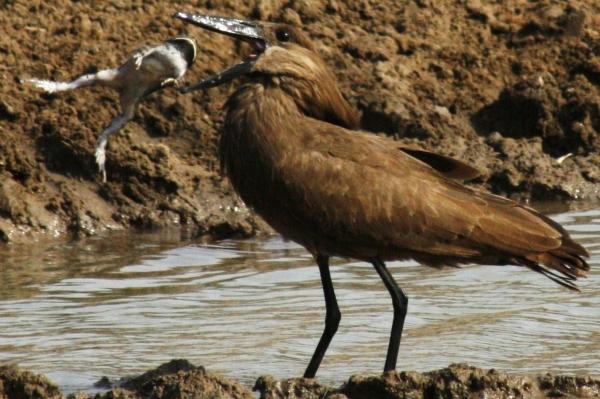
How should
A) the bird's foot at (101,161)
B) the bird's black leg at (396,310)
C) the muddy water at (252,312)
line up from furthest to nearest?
the bird's foot at (101,161) → the muddy water at (252,312) → the bird's black leg at (396,310)

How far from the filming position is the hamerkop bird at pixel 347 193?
735cm

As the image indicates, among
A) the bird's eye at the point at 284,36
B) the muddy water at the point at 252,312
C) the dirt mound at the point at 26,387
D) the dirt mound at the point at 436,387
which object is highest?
the bird's eye at the point at 284,36

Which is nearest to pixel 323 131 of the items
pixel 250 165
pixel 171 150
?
pixel 250 165

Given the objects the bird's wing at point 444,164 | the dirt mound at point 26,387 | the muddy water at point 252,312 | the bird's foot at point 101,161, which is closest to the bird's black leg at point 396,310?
the muddy water at point 252,312

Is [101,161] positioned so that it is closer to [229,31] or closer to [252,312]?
[252,312]

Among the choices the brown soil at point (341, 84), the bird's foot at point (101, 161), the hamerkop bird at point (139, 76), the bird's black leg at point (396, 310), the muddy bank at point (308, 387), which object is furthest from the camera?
the brown soil at point (341, 84)

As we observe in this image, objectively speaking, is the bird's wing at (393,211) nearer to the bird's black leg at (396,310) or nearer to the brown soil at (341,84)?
the bird's black leg at (396,310)

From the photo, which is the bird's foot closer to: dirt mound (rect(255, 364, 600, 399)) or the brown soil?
the brown soil

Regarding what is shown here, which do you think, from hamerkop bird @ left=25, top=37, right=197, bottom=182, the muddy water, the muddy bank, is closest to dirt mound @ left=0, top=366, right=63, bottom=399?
the muddy bank

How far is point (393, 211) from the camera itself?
24.3ft

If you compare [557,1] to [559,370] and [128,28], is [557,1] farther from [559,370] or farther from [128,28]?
[559,370]

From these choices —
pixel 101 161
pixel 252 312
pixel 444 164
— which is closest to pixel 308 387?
pixel 444 164

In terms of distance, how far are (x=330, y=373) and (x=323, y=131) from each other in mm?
1255

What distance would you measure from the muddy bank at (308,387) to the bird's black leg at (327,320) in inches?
31.2
